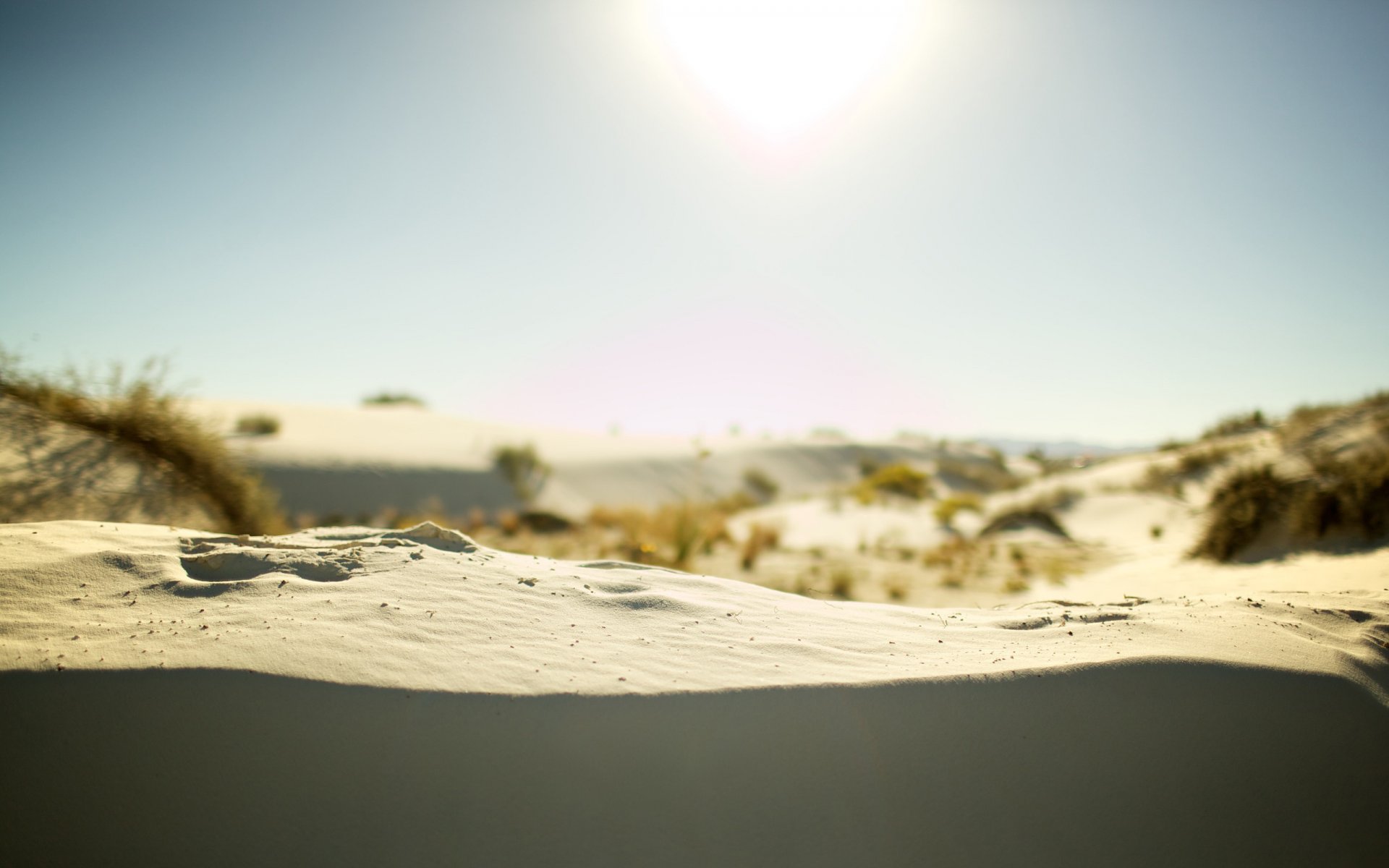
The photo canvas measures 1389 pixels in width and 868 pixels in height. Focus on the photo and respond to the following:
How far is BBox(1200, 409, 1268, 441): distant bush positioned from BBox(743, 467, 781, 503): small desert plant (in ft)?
38.1

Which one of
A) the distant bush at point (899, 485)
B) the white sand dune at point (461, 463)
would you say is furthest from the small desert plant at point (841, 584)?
the distant bush at point (899, 485)

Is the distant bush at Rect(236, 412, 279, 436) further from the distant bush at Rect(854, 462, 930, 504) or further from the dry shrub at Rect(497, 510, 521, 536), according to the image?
the distant bush at Rect(854, 462, 930, 504)

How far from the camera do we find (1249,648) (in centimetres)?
219

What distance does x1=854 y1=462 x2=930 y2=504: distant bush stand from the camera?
1625cm

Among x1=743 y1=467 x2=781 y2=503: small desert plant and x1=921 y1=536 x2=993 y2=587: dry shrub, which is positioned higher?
x1=743 y1=467 x2=781 y2=503: small desert plant

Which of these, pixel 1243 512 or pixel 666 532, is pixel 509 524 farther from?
pixel 1243 512

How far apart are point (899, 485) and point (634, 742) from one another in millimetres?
16077

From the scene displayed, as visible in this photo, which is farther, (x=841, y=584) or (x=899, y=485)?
(x=899, y=485)

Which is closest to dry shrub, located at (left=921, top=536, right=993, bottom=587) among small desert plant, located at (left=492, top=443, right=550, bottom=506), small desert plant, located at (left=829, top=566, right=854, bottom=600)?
small desert plant, located at (left=829, top=566, right=854, bottom=600)

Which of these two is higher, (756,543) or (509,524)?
(509,524)

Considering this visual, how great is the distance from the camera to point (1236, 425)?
15.2 m

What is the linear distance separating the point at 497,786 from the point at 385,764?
30 centimetres

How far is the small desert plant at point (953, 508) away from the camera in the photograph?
11820 millimetres

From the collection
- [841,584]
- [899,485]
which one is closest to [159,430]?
[841,584]
